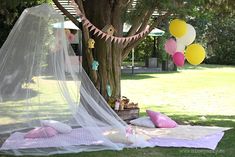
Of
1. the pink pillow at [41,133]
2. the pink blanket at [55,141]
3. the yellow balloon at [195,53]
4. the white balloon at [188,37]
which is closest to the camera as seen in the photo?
the pink blanket at [55,141]

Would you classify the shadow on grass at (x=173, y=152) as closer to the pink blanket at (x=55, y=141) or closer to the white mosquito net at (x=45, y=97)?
the white mosquito net at (x=45, y=97)

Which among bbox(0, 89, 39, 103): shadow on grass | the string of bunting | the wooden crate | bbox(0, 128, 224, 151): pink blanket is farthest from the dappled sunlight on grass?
bbox(0, 89, 39, 103): shadow on grass

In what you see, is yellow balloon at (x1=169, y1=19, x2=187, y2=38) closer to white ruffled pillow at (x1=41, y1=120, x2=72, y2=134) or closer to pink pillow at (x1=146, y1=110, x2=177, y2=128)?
pink pillow at (x1=146, y1=110, x2=177, y2=128)

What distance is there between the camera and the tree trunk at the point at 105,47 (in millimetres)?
8930

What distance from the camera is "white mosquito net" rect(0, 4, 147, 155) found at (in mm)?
6828

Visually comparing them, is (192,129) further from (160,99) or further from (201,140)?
(160,99)

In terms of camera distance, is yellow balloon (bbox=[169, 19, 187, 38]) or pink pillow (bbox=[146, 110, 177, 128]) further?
yellow balloon (bbox=[169, 19, 187, 38])

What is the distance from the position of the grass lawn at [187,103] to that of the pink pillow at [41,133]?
869mm

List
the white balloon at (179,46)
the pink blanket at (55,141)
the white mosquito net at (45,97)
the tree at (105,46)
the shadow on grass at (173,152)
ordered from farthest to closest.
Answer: the tree at (105,46) < the white balloon at (179,46) < the white mosquito net at (45,97) < the pink blanket at (55,141) < the shadow on grass at (173,152)

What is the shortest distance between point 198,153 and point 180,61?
2.76 m

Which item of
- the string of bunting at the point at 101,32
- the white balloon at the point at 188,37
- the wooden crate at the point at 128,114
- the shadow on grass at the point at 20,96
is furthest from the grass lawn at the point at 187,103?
the string of bunting at the point at 101,32

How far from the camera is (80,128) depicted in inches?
273

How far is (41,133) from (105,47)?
2.58 metres

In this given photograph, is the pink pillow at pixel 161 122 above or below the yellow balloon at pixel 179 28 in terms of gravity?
below
